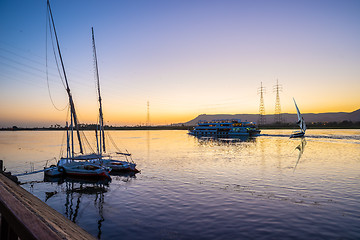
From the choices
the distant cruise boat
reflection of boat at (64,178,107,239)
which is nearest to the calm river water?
reflection of boat at (64,178,107,239)

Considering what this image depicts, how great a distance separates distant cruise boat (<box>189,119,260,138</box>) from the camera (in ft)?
536

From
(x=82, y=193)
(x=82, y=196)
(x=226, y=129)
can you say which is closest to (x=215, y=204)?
(x=82, y=196)

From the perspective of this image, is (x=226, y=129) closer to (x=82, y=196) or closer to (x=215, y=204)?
(x=82, y=196)

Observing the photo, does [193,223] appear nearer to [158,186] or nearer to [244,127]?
[158,186]

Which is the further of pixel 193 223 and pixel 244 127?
pixel 244 127

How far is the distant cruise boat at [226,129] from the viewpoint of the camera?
163m

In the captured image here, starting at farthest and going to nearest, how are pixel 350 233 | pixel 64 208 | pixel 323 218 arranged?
pixel 64 208 → pixel 323 218 → pixel 350 233

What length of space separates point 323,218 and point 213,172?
20794 mm

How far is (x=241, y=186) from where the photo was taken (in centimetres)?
2853

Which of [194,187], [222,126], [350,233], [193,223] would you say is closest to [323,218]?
[350,233]

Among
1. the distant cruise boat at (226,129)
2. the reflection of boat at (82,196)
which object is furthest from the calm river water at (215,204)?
the distant cruise boat at (226,129)

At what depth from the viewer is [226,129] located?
6417 inches

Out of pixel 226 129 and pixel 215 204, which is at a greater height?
pixel 226 129

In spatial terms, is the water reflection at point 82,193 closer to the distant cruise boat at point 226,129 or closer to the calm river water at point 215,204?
the calm river water at point 215,204
